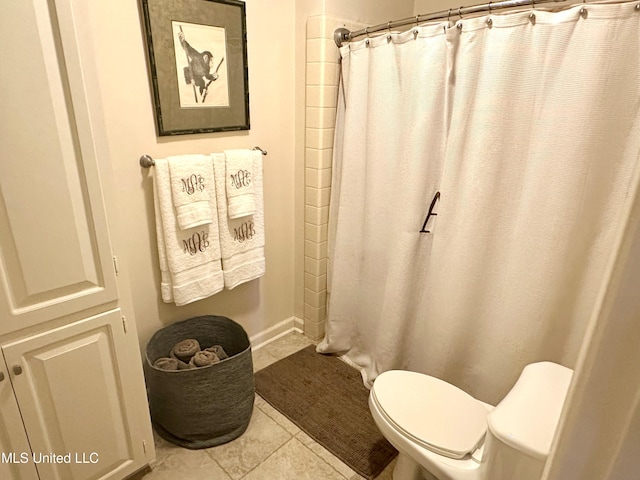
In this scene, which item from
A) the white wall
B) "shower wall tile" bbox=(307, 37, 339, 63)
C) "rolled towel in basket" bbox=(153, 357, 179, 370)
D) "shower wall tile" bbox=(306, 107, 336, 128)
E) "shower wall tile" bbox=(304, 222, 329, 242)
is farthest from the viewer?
"shower wall tile" bbox=(304, 222, 329, 242)

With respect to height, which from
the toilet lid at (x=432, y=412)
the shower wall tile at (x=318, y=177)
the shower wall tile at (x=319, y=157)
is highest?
the shower wall tile at (x=319, y=157)

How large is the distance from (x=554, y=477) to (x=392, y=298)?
4.75 ft

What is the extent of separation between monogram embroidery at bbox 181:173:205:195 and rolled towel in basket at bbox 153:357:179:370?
0.73 meters

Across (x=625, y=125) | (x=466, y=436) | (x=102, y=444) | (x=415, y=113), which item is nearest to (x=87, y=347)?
(x=102, y=444)

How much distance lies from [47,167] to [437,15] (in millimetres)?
1457

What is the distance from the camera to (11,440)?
1.09 meters


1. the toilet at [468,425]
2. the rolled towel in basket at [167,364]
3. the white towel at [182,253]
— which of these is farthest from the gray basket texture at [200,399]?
the toilet at [468,425]

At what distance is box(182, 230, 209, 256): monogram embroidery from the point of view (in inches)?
66.3

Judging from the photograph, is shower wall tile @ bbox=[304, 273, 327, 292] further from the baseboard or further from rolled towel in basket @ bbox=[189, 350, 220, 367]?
rolled towel in basket @ bbox=[189, 350, 220, 367]

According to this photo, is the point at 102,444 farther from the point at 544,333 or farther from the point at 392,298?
the point at 544,333

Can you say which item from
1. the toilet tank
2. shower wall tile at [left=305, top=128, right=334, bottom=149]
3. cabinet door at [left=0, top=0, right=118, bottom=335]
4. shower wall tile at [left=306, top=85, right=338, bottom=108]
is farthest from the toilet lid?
shower wall tile at [left=306, top=85, right=338, bottom=108]

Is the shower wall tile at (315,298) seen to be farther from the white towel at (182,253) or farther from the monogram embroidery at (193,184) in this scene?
the monogram embroidery at (193,184)

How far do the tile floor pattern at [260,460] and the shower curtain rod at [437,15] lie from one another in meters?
1.80

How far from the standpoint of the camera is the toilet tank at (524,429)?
98cm
